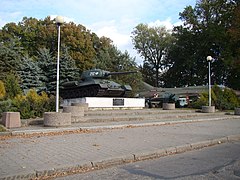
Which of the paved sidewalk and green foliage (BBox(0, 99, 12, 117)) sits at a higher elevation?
green foliage (BBox(0, 99, 12, 117))

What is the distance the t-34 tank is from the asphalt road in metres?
16.0

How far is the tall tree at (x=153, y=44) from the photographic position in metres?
67.0

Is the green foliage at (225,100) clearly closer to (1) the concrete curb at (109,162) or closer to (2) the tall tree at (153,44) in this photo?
(1) the concrete curb at (109,162)

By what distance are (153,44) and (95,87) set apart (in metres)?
45.3

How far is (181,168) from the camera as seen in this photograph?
22.5 ft

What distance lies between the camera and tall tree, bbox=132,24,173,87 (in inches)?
2638

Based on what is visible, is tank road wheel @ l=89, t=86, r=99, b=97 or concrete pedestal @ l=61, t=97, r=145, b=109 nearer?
concrete pedestal @ l=61, t=97, r=145, b=109

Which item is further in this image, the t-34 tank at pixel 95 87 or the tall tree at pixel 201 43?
the tall tree at pixel 201 43

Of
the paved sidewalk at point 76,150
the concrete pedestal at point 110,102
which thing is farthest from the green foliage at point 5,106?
the concrete pedestal at point 110,102

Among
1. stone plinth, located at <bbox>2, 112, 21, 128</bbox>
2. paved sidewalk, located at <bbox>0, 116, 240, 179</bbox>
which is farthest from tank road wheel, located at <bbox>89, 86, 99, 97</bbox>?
paved sidewalk, located at <bbox>0, 116, 240, 179</bbox>

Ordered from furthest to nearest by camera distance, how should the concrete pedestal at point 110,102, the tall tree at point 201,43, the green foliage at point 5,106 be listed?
the tall tree at point 201,43
the concrete pedestal at point 110,102
the green foliage at point 5,106

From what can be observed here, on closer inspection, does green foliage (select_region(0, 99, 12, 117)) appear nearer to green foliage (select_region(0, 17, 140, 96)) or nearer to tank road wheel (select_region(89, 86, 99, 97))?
tank road wheel (select_region(89, 86, 99, 97))

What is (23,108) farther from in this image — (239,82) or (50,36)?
(239,82)

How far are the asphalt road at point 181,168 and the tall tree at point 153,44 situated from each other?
59.5 m
